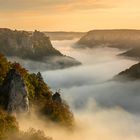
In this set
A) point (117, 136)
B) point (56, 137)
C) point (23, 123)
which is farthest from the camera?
point (117, 136)

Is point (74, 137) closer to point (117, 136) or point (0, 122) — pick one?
point (0, 122)

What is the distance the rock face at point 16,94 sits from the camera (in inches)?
3344

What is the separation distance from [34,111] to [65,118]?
31.7ft

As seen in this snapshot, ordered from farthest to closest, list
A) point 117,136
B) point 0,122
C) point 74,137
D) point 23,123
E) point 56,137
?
1. point 117,136
2. point 74,137
3. point 56,137
4. point 23,123
5. point 0,122

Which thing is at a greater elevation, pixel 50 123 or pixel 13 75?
pixel 13 75

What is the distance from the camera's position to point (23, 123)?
85000 millimetres

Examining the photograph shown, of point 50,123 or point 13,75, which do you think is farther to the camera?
point 50,123

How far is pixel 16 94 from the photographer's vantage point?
283ft

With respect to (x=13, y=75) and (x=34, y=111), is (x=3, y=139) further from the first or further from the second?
(x=34, y=111)

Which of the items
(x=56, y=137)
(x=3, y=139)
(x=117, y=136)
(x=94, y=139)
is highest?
(x=3, y=139)

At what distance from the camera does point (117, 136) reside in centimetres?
16438

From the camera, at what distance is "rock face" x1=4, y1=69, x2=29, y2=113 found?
84.9m

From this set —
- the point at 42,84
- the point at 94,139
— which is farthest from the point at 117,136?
the point at 42,84

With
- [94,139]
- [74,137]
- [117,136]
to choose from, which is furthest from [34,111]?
[117,136]
